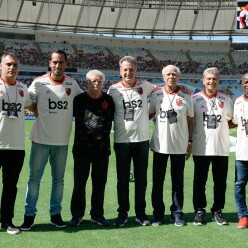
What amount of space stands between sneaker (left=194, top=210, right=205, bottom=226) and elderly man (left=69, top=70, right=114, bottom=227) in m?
1.18

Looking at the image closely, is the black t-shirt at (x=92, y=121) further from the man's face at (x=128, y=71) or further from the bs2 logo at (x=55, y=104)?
the man's face at (x=128, y=71)

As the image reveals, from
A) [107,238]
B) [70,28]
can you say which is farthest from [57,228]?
[70,28]

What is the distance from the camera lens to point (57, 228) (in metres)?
5.52

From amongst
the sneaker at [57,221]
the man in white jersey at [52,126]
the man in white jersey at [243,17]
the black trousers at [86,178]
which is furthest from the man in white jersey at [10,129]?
the man in white jersey at [243,17]

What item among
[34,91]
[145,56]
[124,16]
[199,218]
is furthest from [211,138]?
[145,56]

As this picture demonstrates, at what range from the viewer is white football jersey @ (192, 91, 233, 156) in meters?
5.88

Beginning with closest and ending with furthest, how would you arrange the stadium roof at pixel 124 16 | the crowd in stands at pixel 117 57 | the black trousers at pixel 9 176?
the black trousers at pixel 9 176 → the stadium roof at pixel 124 16 → the crowd in stands at pixel 117 57

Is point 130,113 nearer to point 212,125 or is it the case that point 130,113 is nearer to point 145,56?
point 212,125

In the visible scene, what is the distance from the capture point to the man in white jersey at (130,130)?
571 cm

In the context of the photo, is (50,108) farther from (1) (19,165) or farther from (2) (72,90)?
(1) (19,165)

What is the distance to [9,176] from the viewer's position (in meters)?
5.38

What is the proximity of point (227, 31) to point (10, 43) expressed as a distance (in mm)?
21405

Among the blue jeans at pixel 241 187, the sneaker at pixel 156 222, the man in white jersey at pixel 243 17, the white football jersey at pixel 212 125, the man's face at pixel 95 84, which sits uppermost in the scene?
the man in white jersey at pixel 243 17

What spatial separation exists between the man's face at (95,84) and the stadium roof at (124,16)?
34.2 meters
